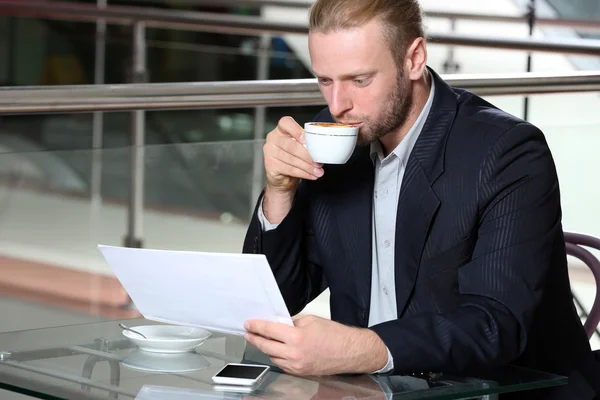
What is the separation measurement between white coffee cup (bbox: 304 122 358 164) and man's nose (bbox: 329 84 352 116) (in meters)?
0.07

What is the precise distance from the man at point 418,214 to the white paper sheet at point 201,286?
17 centimetres

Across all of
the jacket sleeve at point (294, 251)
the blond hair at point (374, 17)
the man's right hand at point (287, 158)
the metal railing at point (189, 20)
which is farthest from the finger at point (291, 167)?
the metal railing at point (189, 20)

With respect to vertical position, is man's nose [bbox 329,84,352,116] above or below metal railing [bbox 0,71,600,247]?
below

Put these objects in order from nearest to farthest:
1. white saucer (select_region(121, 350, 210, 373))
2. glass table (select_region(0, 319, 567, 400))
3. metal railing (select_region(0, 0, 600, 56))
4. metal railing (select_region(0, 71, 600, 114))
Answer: glass table (select_region(0, 319, 567, 400)) → white saucer (select_region(121, 350, 210, 373)) → metal railing (select_region(0, 71, 600, 114)) → metal railing (select_region(0, 0, 600, 56))

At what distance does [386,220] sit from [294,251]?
0.55ft

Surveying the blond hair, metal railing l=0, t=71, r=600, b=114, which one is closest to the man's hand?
the blond hair

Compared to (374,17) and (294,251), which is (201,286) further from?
(374,17)

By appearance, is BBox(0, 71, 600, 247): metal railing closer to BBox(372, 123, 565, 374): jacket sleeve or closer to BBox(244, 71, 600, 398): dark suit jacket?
BBox(244, 71, 600, 398): dark suit jacket

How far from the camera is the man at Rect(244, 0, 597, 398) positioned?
4.93 feet

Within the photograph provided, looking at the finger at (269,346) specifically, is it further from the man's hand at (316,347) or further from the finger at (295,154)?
the finger at (295,154)

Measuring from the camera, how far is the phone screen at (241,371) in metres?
1.34

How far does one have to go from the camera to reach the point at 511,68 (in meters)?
6.93

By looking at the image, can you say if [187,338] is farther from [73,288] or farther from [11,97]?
[73,288]

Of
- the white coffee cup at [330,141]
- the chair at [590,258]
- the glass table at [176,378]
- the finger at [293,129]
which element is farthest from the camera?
the chair at [590,258]
